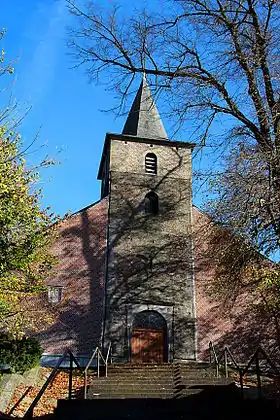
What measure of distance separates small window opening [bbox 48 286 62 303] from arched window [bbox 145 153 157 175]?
6.06 m

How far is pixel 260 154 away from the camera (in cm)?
907

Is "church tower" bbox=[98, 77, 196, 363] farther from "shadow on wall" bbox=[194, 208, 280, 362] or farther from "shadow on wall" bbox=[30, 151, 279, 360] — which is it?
"shadow on wall" bbox=[194, 208, 280, 362]

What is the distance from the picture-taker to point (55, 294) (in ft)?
54.3

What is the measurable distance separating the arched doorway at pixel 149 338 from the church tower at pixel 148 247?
3cm

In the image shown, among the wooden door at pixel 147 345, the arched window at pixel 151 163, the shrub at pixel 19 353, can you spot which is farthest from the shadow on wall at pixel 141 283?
the shrub at pixel 19 353

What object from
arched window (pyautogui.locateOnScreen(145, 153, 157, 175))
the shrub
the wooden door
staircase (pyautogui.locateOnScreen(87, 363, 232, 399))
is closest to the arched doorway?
the wooden door

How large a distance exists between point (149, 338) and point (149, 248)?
3.30 m

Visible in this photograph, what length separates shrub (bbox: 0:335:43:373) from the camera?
12.5 meters

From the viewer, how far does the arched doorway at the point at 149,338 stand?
16.2 metres

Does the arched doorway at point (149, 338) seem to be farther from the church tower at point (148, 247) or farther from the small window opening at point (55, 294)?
the small window opening at point (55, 294)

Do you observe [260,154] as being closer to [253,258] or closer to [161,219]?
[253,258]

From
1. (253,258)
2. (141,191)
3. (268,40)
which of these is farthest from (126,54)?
(141,191)

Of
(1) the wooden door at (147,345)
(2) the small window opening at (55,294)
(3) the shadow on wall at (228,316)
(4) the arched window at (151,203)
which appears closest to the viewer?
(1) the wooden door at (147,345)

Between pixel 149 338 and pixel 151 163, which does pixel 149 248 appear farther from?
pixel 151 163
